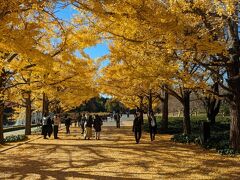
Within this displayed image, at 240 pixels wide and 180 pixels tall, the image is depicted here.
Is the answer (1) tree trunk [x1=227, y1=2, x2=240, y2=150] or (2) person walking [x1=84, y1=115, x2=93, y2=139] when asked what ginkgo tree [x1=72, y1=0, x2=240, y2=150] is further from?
(2) person walking [x1=84, y1=115, x2=93, y2=139]

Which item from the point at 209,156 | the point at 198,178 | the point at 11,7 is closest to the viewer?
the point at 11,7

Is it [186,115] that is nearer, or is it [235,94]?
[235,94]

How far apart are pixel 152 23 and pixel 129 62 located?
7.76m

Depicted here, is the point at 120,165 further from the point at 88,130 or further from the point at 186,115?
the point at 88,130

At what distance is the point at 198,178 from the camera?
360 inches

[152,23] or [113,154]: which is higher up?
[152,23]

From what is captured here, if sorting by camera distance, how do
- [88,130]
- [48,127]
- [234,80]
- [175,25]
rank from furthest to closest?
1. [48,127]
2. [88,130]
3. [234,80]
4. [175,25]

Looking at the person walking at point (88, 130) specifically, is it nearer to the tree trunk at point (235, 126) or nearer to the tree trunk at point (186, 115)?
the tree trunk at point (186, 115)

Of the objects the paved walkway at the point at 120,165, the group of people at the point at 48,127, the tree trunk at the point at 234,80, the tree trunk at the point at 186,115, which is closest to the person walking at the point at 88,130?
the group of people at the point at 48,127

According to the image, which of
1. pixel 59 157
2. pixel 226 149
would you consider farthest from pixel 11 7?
pixel 226 149

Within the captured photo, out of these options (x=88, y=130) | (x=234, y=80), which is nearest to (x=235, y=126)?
(x=234, y=80)

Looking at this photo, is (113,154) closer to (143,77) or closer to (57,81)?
(143,77)

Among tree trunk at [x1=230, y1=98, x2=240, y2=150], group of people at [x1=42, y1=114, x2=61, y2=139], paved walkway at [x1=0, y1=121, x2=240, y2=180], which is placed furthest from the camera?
group of people at [x1=42, y1=114, x2=61, y2=139]

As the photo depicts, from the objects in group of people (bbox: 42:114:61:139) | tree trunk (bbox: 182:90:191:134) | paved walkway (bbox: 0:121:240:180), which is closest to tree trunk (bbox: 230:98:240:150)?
paved walkway (bbox: 0:121:240:180)
